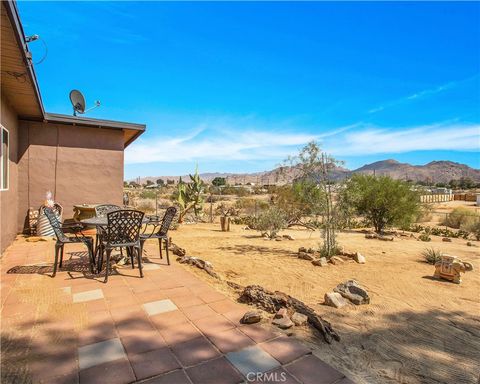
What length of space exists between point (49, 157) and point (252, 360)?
27.5 feet

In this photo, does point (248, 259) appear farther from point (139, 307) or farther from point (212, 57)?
point (212, 57)

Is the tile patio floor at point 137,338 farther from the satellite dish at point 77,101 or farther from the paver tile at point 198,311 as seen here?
the satellite dish at point 77,101

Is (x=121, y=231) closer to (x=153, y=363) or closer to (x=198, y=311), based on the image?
(x=198, y=311)

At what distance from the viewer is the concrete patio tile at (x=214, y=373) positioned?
1.95 m

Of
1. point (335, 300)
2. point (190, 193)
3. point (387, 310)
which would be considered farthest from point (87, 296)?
point (190, 193)

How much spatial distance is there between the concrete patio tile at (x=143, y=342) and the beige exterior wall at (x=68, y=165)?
279 inches

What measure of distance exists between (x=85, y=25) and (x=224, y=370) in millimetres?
10724

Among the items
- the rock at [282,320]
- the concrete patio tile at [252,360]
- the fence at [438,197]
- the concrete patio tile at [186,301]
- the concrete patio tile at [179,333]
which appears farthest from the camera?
the fence at [438,197]

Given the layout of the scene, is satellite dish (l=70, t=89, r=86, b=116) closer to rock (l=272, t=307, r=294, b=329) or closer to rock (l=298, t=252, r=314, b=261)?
rock (l=298, t=252, r=314, b=261)

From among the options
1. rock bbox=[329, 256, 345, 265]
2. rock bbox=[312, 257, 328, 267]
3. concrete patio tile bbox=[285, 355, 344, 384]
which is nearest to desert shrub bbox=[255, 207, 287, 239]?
rock bbox=[329, 256, 345, 265]

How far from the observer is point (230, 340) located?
2475 millimetres

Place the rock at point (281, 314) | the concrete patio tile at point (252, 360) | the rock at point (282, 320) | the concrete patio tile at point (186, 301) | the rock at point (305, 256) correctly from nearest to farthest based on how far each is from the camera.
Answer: the concrete patio tile at point (252, 360) → the rock at point (282, 320) → the rock at point (281, 314) → the concrete patio tile at point (186, 301) → the rock at point (305, 256)

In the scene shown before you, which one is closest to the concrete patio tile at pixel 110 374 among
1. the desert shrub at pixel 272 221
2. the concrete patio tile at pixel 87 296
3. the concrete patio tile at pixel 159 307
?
the concrete patio tile at pixel 159 307

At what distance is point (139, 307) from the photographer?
10.4 ft
